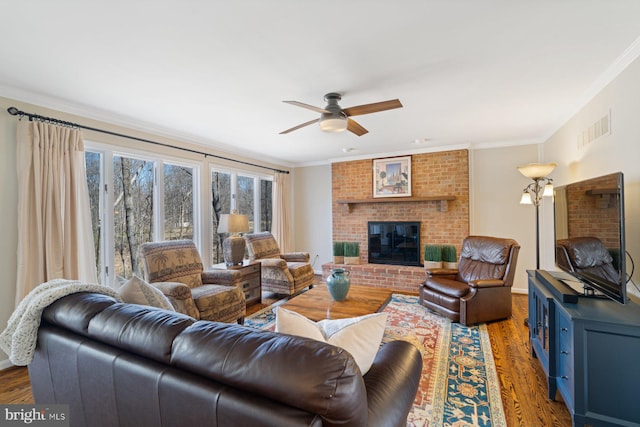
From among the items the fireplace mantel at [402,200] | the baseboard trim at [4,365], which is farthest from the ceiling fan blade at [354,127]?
the baseboard trim at [4,365]

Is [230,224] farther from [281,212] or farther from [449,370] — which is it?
[449,370]

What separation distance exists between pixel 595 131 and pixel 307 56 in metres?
2.62

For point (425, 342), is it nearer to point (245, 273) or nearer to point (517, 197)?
point (245, 273)

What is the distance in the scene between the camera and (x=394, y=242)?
528 cm

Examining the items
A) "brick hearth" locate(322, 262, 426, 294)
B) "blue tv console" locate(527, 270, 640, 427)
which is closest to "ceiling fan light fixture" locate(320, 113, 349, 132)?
"blue tv console" locate(527, 270, 640, 427)

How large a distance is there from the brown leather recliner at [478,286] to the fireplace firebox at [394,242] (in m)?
1.32

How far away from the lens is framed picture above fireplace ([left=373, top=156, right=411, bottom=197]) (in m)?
5.15

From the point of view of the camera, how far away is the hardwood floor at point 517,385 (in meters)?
1.83

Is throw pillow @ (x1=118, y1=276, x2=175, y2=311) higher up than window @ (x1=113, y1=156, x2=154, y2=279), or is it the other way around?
window @ (x1=113, y1=156, x2=154, y2=279)

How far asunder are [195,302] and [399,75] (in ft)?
9.11

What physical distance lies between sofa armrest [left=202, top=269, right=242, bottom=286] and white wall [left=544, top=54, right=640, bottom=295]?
3513 millimetres

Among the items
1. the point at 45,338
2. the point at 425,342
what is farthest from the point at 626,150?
the point at 45,338

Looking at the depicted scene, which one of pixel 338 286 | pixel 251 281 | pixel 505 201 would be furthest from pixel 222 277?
pixel 505 201

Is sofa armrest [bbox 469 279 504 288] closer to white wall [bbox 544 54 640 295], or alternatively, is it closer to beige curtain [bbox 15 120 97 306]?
white wall [bbox 544 54 640 295]
